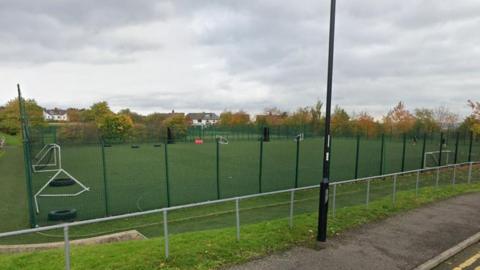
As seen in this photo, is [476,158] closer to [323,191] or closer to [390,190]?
[390,190]

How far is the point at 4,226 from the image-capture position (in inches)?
349

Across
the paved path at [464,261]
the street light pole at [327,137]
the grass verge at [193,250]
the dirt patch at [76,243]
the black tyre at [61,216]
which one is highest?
the street light pole at [327,137]

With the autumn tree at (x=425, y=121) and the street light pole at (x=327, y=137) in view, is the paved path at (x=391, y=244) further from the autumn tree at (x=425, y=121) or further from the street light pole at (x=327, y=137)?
the autumn tree at (x=425, y=121)

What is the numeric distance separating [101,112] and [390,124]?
4947 centimetres

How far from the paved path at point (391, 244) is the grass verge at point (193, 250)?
1.06ft

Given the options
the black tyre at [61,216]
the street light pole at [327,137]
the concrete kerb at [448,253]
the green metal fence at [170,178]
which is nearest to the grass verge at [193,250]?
the street light pole at [327,137]

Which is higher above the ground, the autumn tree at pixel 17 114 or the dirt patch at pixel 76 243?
the autumn tree at pixel 17 114

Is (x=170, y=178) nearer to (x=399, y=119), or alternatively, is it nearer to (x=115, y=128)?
(x=115, y=128)

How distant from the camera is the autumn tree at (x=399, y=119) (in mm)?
52469

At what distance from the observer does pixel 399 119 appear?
54.0 metres

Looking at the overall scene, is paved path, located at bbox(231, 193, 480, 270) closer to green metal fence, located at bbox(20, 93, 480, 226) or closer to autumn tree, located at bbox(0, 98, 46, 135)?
green metal fence, located at bbox(20, 93, 480, 226)

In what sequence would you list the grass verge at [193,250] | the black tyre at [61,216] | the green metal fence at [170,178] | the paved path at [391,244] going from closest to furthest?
the grass verge at [193,250] < the paved path at [391,244] < the black tyre at [61,216] < the green metal fence at [170,178]

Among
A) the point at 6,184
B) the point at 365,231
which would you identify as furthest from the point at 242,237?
the point at 6,184

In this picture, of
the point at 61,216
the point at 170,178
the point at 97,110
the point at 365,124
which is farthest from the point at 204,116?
the point at 61,216
